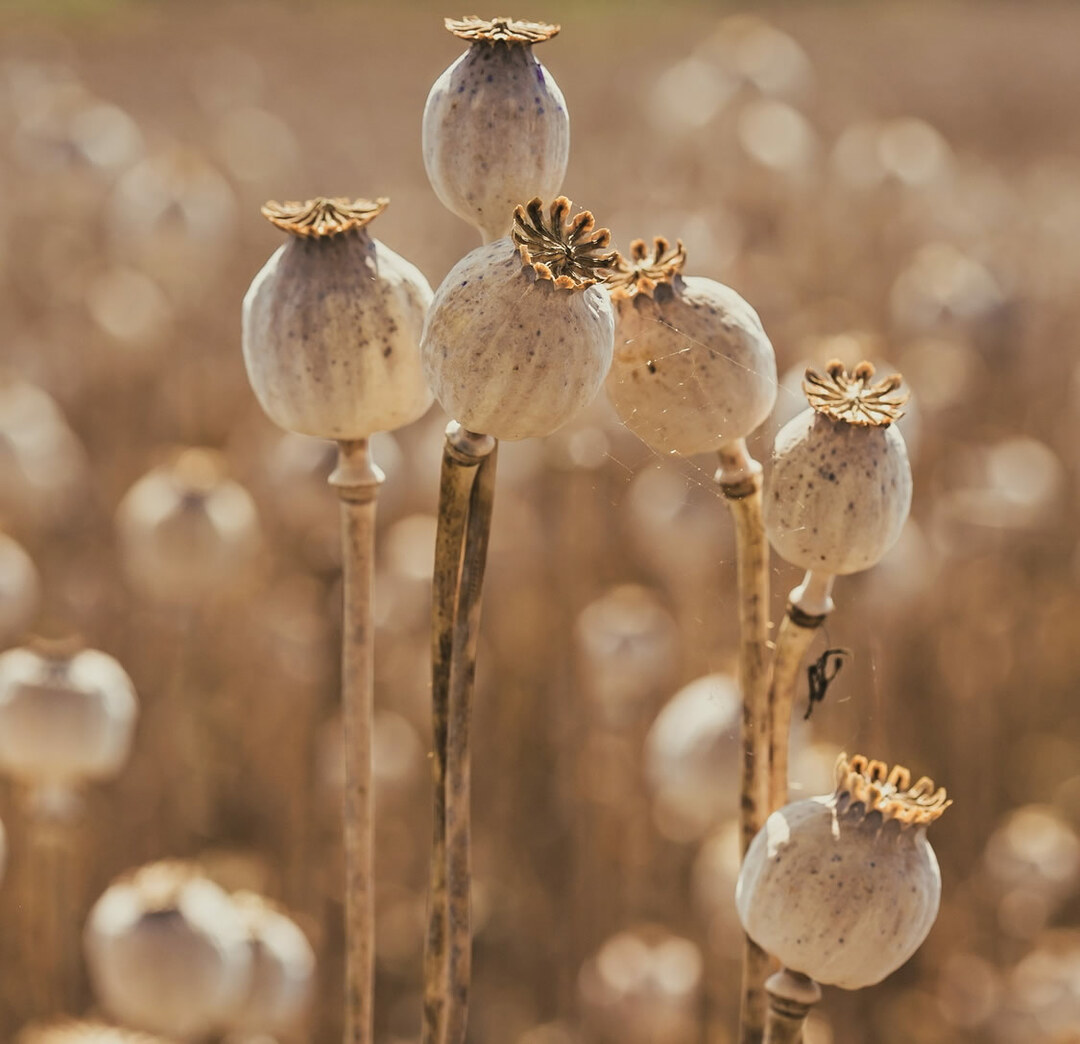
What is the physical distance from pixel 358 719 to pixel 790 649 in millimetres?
125

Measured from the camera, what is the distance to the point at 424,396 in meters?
0.42

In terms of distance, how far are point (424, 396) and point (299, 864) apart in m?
1.10

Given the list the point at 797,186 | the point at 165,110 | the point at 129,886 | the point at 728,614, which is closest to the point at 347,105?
the point at 165,110

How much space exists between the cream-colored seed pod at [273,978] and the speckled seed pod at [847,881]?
0.43 m

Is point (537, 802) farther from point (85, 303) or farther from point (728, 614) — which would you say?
point (85, 303)

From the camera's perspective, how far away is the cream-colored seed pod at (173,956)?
706mm

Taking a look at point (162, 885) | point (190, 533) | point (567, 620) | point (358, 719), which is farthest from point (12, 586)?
point (358, 719)

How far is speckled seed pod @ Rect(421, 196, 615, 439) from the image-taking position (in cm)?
34

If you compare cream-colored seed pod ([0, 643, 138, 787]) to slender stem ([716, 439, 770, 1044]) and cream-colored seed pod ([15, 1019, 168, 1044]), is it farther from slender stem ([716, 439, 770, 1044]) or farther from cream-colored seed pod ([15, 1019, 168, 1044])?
slender stem ([716, 439, 770, 1044])

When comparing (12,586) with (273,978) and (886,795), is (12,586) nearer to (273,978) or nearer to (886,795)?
(273,978)

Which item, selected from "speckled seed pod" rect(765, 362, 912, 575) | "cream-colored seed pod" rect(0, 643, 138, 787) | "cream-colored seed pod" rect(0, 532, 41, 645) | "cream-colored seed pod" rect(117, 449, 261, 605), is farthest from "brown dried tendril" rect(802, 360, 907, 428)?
"cream-colored seed pod" rect(0, 532, 41, 645)

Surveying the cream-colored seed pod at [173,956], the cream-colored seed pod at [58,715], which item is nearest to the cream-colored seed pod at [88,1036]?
the cream-colored seed pod at [173,956]

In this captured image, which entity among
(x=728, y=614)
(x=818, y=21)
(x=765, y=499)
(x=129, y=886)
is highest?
(x=818, y=21)

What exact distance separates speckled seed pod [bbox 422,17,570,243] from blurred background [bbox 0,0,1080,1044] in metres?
0.10
